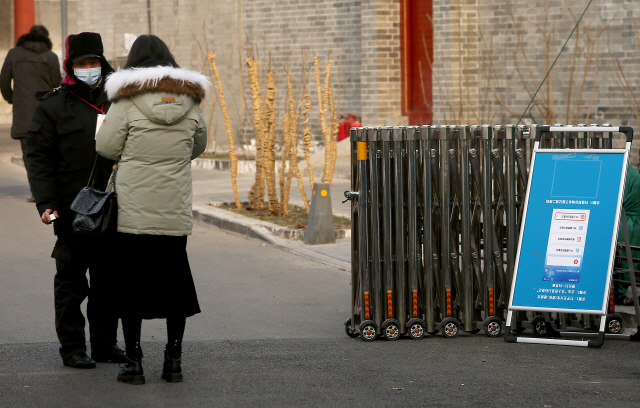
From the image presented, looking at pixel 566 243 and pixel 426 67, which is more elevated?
pixel 426 67

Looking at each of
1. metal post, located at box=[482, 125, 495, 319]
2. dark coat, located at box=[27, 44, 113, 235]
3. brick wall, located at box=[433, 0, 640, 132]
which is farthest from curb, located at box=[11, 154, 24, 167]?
metal post, located at box=[482, 125, 495, 319]

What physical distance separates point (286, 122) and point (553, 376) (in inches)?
287

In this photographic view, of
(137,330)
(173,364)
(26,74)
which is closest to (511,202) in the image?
(173,364)

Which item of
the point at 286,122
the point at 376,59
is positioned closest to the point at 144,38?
the point at 286,122

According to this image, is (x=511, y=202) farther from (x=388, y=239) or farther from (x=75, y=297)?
(x=75, y=297)

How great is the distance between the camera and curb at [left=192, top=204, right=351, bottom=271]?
31.5 feet

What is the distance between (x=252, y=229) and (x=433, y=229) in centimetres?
501

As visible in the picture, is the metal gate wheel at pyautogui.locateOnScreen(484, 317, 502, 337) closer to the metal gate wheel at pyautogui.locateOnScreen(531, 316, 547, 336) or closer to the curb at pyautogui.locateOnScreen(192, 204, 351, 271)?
the metal gate wheel at pyautogui.locateOnScreen(531, 316, 547, 336)

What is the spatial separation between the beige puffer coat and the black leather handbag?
0.04 m

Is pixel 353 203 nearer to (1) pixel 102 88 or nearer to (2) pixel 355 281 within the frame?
(2) pixel 355 281

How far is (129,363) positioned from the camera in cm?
510

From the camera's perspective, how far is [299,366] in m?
5.54

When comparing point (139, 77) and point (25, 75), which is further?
point (25, 75)

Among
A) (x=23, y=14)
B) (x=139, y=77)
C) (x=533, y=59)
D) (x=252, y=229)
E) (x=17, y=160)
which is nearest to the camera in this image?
(x=139, y=77)
